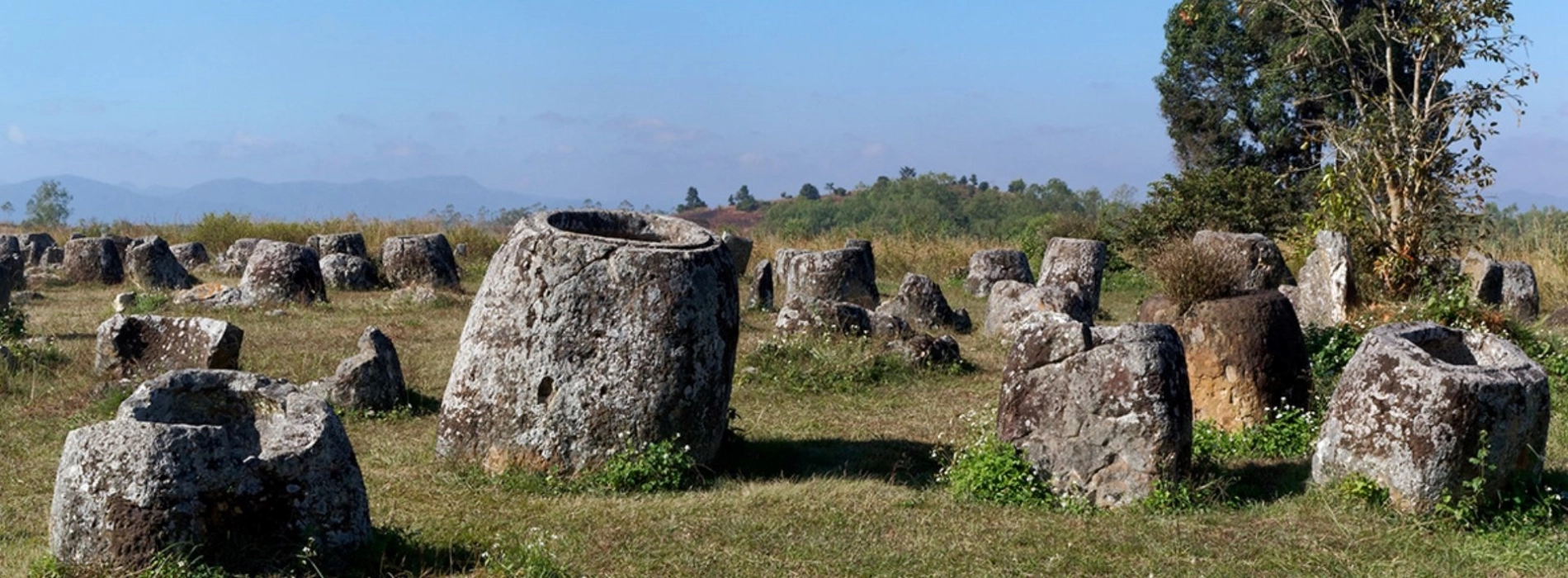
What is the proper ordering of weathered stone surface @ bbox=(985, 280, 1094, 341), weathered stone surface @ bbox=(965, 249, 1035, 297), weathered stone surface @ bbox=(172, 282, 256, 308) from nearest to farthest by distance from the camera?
1. weathered stone surface @ bbox=(985, 280, 1094, 341)
2. weathered stone surface @ bbox=(172, 282, 256, 308)
3. weathered stone surface @ bbox=(965, 249, 1035, 297)

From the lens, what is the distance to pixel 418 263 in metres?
22.7

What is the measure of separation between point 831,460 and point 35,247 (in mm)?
25006

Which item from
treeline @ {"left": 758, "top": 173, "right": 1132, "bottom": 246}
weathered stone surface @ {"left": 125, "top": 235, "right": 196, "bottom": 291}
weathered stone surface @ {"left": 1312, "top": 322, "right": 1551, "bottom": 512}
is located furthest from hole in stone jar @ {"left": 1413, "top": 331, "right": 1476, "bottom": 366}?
treeline @ {"left": 758, "top": 173, "right": 1132, "bottom": 246}

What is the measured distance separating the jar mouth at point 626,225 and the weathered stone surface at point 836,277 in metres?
10.8

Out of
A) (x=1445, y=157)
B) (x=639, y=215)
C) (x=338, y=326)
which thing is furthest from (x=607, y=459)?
(x=1445, y=157)

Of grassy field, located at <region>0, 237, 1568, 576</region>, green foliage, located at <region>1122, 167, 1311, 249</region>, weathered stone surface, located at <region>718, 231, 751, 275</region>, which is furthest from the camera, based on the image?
green foliage, located at <region>1122, 167, 1311, 249</region>

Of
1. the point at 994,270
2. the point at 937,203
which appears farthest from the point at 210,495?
the point at 937,203

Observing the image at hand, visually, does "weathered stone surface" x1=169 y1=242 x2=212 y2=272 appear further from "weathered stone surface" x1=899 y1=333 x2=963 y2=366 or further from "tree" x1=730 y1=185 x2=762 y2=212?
"tree" x1=730 y1=185 x2=762 y2=212

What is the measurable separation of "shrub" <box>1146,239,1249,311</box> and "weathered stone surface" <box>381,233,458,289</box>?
43.5ft

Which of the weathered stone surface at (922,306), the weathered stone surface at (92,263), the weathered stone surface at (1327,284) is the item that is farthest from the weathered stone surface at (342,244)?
the weathered stone surface at (1327,284)

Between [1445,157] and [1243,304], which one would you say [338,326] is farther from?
[1445,157]

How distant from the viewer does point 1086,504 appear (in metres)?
8.44

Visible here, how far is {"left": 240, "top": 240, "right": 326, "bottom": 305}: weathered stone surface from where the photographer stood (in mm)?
19562

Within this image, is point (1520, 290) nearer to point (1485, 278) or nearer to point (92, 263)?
point (1485, 278)
